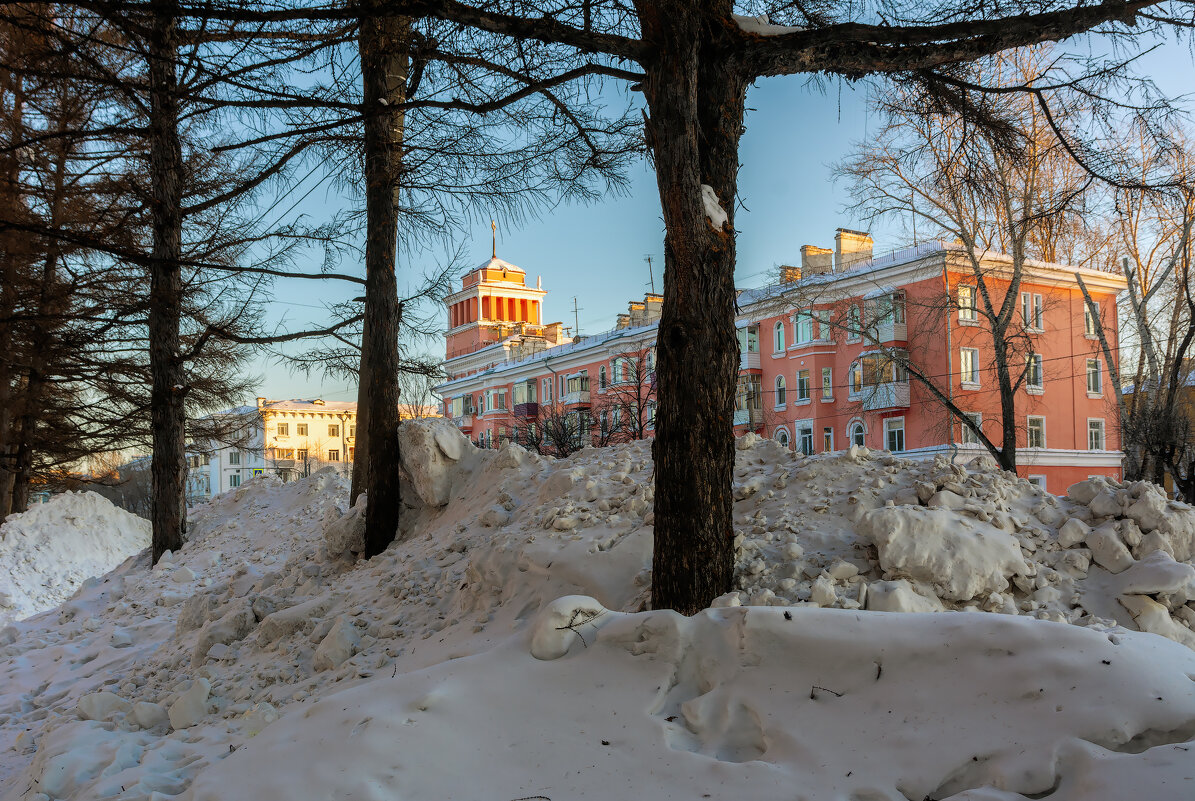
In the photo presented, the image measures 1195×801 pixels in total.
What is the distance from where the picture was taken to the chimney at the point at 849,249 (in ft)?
89.4

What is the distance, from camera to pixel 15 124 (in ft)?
43.4

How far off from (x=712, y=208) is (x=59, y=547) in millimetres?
15707

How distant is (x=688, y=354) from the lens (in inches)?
152

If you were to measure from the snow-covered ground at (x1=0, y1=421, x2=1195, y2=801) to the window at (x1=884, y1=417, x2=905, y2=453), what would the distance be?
69.9ft

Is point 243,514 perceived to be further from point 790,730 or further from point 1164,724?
point 1164,724

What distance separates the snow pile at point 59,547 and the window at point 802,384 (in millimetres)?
21011

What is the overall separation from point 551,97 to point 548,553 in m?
3.15

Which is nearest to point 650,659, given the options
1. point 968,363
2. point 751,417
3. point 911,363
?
point 911,363

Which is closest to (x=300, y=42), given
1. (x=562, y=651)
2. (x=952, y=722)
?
(x=562, y=651)

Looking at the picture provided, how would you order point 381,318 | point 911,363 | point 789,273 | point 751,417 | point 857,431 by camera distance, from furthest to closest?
1. point 751,417
2. point 857,431
3. point 789,273
4. point 911,363
5. point 381,318

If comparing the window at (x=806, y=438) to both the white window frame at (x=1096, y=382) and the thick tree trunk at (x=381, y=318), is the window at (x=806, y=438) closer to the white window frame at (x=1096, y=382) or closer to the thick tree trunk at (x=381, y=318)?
the white window frame at (x=1096, y=382)

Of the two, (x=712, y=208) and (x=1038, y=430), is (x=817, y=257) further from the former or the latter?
(x=712, y=208)

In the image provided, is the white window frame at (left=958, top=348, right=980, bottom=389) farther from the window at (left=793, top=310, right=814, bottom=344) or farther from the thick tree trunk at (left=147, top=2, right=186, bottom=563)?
the thick tree trunk at (left=147, top=2, right=186, bottom=563)

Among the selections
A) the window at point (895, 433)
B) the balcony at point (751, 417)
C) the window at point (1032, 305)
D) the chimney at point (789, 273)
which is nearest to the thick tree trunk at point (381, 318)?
the chimney at point (789, 273)
